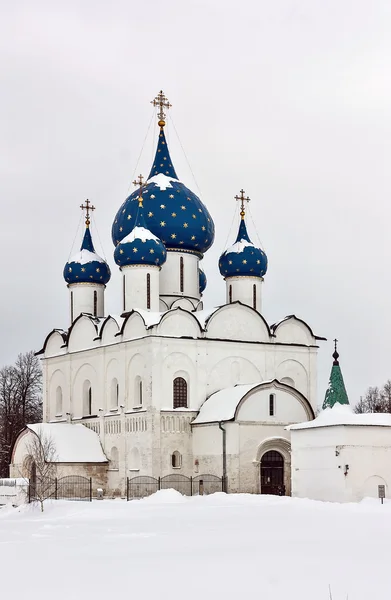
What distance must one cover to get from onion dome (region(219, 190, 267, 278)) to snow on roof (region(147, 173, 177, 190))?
3.10 m

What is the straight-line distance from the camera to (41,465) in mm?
29188

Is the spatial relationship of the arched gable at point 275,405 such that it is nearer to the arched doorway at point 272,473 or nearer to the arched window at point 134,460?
the arched doorway at point 272,473

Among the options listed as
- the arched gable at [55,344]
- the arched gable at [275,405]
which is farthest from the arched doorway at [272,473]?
the arched gable at [55,344]

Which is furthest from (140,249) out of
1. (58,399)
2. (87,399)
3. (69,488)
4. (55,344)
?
(69,488)

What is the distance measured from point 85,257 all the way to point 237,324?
6720 mm

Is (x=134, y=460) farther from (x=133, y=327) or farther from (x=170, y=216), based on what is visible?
(x=170, y=216)

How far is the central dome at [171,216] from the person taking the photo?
35469mm

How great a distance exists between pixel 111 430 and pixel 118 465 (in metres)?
1.25

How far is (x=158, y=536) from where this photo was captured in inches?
749

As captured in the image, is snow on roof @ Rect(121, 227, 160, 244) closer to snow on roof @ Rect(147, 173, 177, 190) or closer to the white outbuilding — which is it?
snow on roof @ Rect(147, 173, 177, 190)

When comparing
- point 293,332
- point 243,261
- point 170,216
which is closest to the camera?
point 293,332

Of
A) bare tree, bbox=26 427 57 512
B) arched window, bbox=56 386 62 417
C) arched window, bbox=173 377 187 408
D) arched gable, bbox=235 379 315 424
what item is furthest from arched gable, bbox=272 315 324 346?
bare tree, bbox=26 427 57 512

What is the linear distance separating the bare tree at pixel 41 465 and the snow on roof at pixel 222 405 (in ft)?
14.8

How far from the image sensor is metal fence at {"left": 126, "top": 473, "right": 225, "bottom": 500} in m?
31.0
